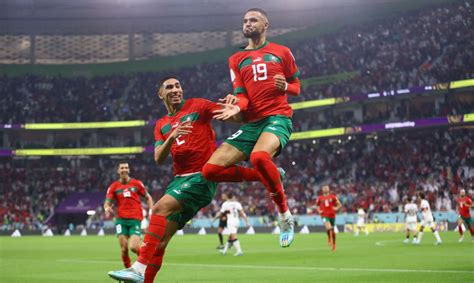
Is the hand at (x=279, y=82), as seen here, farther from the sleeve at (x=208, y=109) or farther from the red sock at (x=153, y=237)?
the red sock at (x=153, y=237)

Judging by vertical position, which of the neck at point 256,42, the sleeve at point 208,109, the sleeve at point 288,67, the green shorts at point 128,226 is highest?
the neck at point 256,42

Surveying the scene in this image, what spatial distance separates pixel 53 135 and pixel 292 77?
216ft

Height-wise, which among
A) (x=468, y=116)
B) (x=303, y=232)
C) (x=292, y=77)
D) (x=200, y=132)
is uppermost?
(x=468, y=116)

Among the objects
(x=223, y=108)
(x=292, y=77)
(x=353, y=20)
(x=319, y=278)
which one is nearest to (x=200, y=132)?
(x=223, y=108)

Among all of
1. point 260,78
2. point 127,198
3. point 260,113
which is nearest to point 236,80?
point 260,78

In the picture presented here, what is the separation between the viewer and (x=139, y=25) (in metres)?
76.9

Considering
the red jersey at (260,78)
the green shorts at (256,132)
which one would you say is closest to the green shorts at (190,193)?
the green shorts at (256,132)

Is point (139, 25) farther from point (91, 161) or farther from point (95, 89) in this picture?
point (91, 161)

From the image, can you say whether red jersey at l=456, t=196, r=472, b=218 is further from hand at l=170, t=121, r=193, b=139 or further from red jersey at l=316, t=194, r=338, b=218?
hand at l=170, t=121, r=193, b=139

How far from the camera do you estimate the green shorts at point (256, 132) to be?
1077 cm

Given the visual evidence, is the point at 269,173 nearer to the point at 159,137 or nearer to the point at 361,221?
the point at 159,137

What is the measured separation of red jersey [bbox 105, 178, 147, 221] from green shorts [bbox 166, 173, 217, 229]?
7621mm

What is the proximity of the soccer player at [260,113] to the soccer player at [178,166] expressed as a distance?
0.58 m

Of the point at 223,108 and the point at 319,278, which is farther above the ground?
the point at 223,108
